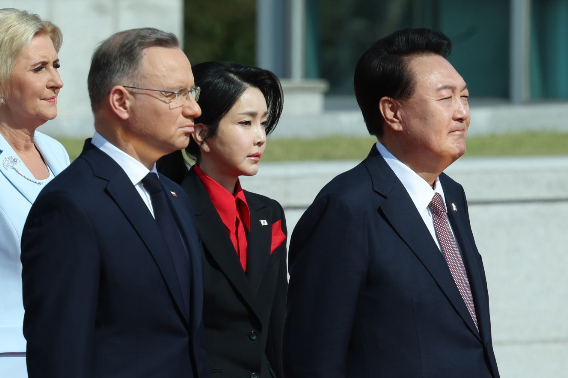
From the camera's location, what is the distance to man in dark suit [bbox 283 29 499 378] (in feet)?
8.38

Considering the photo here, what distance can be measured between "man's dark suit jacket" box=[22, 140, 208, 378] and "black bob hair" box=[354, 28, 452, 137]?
39.1 inches

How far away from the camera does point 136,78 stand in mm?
2447

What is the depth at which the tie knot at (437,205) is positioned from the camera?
9.32ft

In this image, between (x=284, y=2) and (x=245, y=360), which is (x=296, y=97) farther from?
(x=245, y=360)

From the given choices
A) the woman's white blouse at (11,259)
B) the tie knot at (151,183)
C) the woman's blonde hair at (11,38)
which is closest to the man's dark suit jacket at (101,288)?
the tie knot at (151,183)

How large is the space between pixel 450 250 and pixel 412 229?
0.20 m

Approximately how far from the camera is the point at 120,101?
8.04 feet

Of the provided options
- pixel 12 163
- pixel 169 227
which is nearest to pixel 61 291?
pixel 169 227

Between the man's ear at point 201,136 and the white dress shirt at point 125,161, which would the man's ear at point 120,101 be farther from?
the man's ear at point 201,136

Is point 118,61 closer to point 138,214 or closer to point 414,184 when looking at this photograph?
point 138,214

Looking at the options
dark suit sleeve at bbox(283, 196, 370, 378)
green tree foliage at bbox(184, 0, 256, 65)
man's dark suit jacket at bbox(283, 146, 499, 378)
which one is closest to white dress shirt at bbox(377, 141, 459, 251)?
man's dark suit jacket at bbox(283, 146, 499, 378)

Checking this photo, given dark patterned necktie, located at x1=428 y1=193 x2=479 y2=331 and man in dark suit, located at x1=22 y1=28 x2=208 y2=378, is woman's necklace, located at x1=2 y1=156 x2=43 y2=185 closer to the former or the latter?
man in dark suit, located at x1=22 y1=28 x2=208 y2=378

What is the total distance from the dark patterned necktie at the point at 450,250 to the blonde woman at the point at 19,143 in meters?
1.49

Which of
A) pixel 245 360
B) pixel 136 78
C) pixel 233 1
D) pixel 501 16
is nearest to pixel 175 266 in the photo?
pixel 136 78
